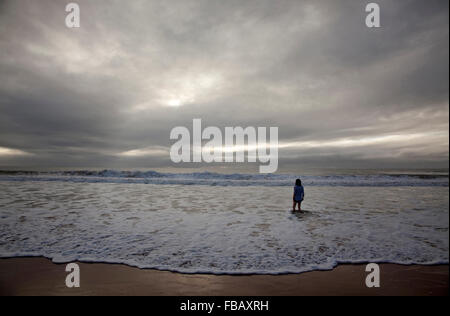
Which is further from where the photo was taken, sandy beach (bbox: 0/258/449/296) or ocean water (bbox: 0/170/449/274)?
ocean water (bbox: 0/170/449/274)

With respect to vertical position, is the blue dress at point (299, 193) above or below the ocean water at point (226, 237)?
above

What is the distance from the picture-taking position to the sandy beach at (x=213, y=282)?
441 cm

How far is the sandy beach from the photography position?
14.5ft

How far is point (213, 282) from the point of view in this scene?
479cm

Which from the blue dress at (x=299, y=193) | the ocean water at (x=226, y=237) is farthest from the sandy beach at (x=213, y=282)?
the blue dress at (x=299, y=193)

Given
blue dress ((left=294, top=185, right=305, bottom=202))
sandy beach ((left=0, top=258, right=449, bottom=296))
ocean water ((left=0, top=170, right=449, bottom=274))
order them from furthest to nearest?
1. blue dress ((left=294, top=185, right=305, bottom=202))
2. ocean water ((left=0, top=170, right=449, bottom=274))
3. sandy beach ((left=0, top=258, right=449, bottom=296))

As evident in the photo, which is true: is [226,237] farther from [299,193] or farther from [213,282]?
[299,193]

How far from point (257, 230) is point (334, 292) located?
4337mm

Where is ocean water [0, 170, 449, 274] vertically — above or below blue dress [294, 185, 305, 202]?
below

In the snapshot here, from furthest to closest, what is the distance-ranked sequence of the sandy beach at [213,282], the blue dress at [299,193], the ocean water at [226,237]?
the blue dress at [299,193] → the ocean water at [226,237] → the sandy beach at [213,282]

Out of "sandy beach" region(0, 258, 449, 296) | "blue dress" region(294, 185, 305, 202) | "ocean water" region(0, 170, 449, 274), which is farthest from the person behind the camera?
"blue dress" region(294, 185, 305, 202)

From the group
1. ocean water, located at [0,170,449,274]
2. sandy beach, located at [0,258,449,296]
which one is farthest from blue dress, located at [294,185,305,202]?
sandy beach, located at [0,258,449,296]

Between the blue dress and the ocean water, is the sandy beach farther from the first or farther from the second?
the blue dress

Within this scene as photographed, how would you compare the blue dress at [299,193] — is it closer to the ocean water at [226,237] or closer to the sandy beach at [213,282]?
the ocean water at [226,237]
